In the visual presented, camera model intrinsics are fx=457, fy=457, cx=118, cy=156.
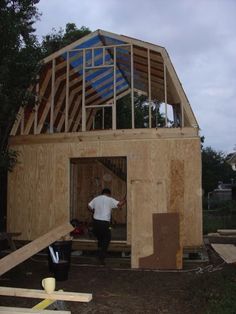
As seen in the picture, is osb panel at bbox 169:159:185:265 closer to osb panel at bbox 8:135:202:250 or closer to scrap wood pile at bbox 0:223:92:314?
osb panel at bbox 8:135:202:250

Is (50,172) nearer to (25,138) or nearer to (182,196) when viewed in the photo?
(25,138)

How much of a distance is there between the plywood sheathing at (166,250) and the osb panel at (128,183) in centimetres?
14

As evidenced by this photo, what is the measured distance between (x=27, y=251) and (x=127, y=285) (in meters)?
2.06

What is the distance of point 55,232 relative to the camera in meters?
8.35

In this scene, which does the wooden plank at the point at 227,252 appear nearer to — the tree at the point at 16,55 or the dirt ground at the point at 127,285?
the dirt ground at the point at 127,285

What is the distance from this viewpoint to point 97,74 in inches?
566

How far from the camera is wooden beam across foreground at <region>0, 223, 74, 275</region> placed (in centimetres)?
720

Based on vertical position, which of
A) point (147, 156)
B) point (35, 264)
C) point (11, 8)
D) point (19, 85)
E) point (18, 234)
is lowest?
point (35, 264)

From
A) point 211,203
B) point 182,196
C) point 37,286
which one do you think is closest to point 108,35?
point 182,196

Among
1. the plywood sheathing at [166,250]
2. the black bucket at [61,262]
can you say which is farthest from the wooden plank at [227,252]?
the black bucket at [61,262]

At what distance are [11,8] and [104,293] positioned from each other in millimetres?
5967

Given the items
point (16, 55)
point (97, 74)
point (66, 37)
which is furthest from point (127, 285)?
point (66, 37)

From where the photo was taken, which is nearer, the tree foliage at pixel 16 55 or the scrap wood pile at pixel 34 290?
the scrap wood pile at pixel 34 290

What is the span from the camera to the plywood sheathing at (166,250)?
10039 millimetres
